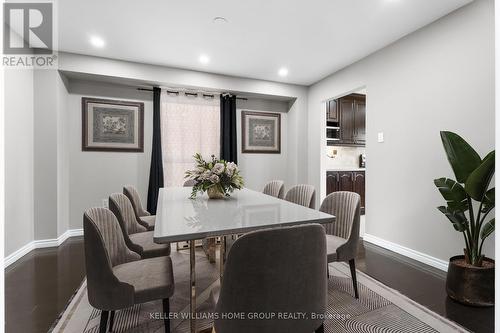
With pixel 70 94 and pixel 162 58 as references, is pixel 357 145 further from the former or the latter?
pixel 70 94

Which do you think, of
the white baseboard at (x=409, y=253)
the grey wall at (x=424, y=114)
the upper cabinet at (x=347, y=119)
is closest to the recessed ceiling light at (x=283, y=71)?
the grey wall at (x=424, y=114)

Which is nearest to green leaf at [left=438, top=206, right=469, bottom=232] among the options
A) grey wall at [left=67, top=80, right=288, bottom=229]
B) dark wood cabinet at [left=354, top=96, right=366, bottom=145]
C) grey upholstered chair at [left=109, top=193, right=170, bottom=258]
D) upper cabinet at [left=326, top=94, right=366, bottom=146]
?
grey upholstered chair at [left=109, top=193, right=170, bottom=258]

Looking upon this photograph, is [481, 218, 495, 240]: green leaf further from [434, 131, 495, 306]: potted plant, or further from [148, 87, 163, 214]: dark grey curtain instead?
[148, 87, 163, 214]: dark grey curtain

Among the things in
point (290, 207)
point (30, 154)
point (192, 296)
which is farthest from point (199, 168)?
point (30, 154)

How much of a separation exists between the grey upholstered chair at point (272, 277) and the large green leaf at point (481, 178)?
1604 mm

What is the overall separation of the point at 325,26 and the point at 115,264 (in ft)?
10.1

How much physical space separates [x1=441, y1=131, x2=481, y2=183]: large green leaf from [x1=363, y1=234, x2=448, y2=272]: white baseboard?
1142mm

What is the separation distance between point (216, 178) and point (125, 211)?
0.87m

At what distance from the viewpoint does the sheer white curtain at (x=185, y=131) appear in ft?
14.0

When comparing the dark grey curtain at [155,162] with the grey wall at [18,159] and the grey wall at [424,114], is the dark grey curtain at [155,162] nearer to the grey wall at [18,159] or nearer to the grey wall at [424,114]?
the grey wall at [18,159]

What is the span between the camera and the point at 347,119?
552 cm

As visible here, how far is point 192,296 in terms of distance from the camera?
1477 mm

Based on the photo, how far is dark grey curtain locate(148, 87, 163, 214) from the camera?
162 inches

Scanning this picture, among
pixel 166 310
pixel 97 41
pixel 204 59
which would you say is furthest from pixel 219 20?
pixel 166 310
